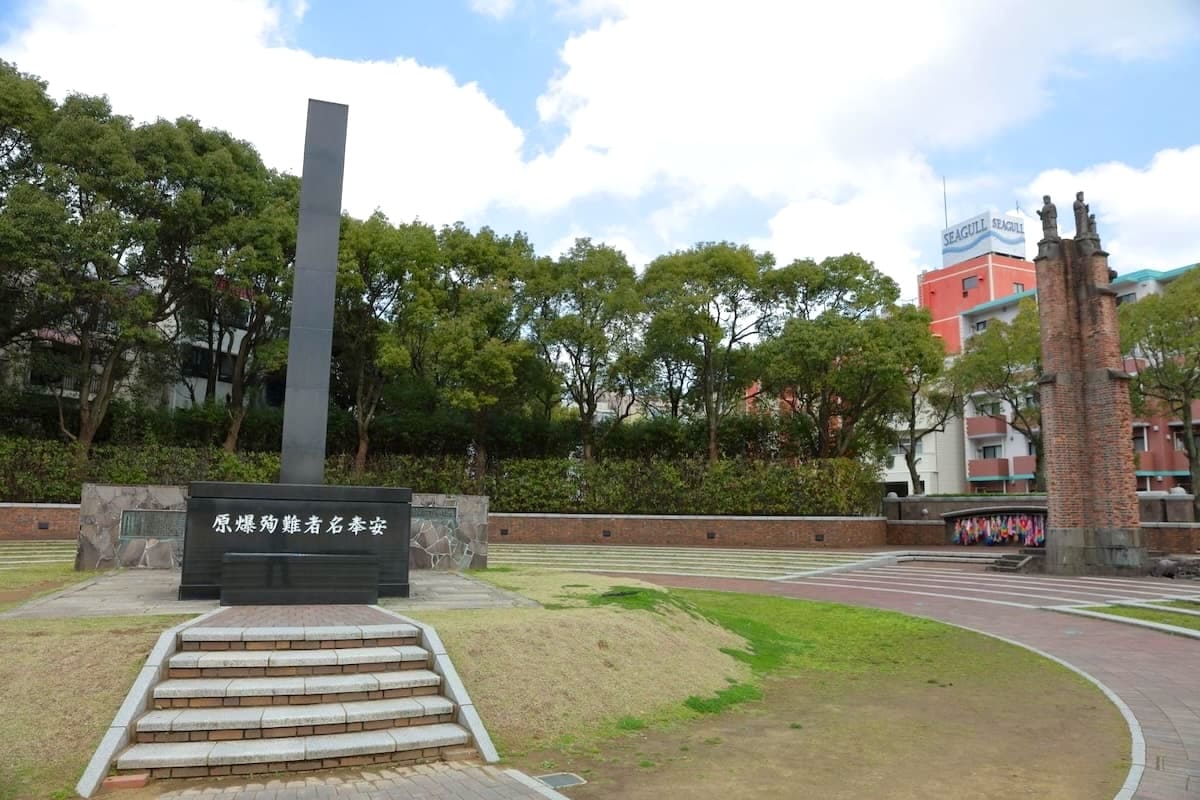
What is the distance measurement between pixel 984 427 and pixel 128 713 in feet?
143

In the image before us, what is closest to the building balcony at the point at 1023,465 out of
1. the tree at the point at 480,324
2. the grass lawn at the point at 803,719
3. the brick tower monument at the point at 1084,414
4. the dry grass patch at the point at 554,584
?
the brick tower monument at the point at 1084,414

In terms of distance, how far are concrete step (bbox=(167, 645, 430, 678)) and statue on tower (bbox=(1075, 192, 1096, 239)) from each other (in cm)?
1813

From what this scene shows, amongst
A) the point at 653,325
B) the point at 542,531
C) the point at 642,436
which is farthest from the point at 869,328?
the point at 542,531

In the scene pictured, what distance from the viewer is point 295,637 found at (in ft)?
21.1

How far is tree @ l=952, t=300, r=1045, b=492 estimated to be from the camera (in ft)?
87.4

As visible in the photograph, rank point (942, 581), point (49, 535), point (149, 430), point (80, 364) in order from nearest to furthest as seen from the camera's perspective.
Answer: point (942, 581)
point (49, 535)
point (80, 364)
point (149, 430)

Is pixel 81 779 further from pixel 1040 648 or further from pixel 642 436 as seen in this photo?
pixel 642 436

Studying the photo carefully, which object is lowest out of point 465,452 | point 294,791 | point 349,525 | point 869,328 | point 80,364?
point 294,791

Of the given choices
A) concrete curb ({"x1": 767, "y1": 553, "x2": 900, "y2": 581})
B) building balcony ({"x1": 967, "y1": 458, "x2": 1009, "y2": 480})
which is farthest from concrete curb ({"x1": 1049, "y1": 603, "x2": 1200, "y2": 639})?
building balcony ({"x1": 967, "y1": 458, "x2": 1009, "y2": 480})

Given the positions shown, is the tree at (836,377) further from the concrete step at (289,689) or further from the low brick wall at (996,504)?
the concrete step at (289,689)

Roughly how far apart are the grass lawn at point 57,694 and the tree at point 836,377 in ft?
71.3

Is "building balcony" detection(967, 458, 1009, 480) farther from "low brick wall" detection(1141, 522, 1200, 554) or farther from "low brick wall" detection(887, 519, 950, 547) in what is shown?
"low brick wall" detection(1141, 522, 1200, 554)

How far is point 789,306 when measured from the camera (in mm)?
27625

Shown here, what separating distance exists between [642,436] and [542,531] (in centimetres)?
644
